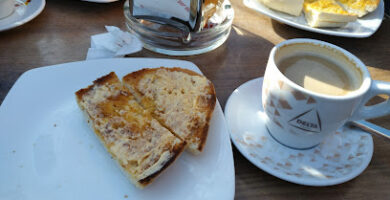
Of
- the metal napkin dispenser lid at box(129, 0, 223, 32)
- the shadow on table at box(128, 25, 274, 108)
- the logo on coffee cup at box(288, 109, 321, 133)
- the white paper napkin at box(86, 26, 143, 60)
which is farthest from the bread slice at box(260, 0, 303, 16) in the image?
the logo on coffee cup at box(288, 109, 321, 133)

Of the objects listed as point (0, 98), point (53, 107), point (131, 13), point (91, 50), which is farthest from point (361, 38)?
point (0, 98)

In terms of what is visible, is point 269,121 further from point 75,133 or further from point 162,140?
point 75,133

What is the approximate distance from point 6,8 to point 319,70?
1067 millimetres

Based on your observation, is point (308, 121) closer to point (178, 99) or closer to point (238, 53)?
point (178, 99)

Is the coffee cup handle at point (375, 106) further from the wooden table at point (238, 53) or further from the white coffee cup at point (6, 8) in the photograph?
the white coffee cup at point (6, 8)

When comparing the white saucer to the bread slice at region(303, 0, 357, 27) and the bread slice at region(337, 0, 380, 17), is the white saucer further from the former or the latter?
the bread slice at region(337, 0, 380, 17)

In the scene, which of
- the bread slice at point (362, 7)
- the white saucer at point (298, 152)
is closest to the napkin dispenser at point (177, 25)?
the white saucer at point (298, 152)

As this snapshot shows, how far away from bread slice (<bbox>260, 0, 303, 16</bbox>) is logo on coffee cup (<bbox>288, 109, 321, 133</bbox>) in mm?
675

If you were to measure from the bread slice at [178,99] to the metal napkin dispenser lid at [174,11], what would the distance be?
246 millimetres

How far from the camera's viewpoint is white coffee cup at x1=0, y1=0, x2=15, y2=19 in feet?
3.50

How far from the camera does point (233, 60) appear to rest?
3.52ft

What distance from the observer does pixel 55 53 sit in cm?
100

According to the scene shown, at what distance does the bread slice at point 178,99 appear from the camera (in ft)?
2.37

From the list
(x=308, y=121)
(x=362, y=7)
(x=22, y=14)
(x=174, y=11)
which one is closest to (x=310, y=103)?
(x=308, y=121)
